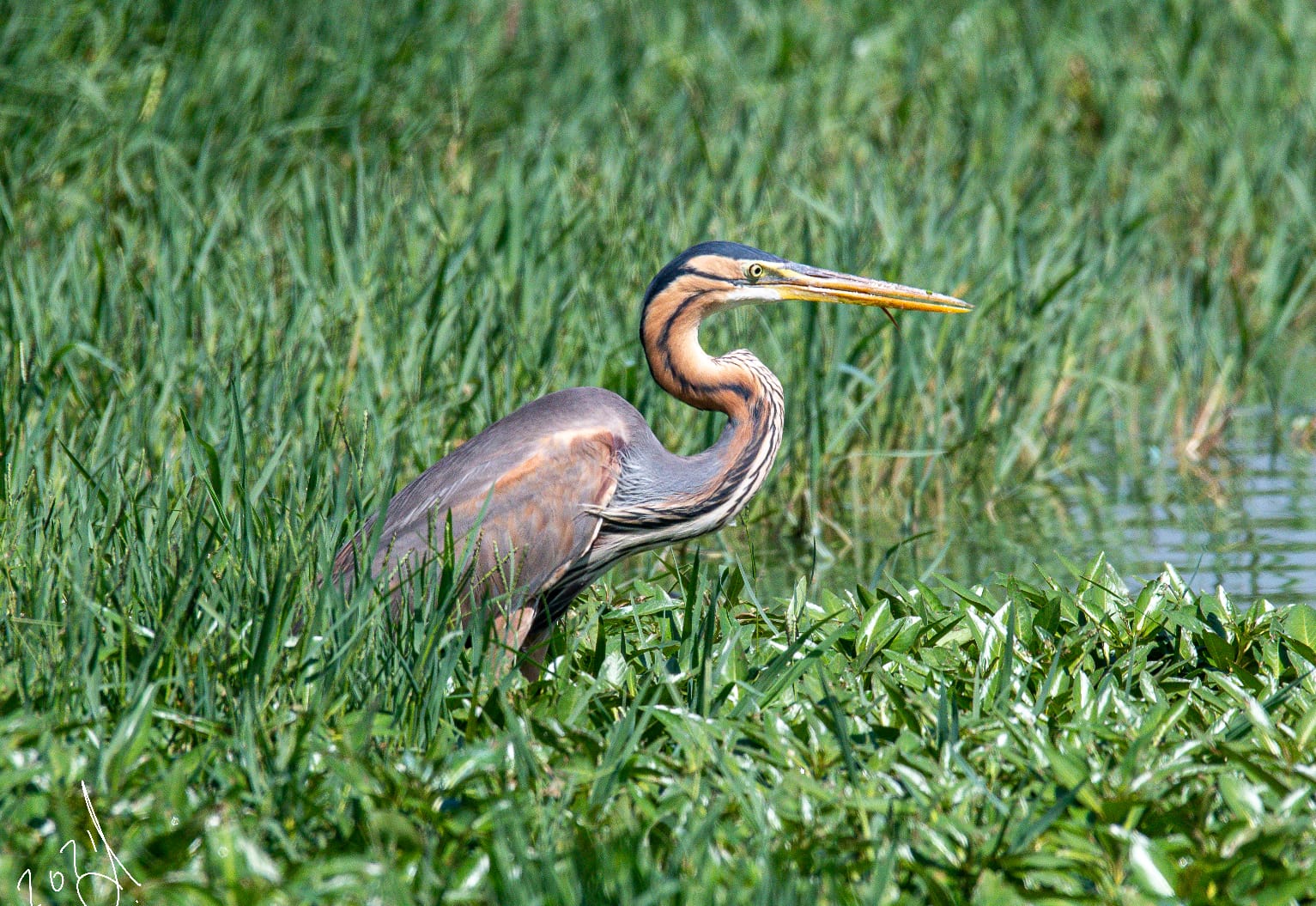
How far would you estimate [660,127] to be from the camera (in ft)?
23.4

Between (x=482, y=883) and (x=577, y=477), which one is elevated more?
(x=577, y=477)

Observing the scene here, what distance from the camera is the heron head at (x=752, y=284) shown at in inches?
158

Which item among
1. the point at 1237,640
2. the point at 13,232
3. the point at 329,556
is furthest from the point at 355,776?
the point at 13,232

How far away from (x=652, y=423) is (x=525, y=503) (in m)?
1.31

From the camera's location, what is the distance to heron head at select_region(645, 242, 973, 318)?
401 centimetres

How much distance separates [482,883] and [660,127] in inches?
200

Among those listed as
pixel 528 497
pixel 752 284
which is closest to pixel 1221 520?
pixel 752 284

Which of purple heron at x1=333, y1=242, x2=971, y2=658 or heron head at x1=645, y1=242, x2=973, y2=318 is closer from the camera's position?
purple heron at x1=333, y1=242, x2=971, y2=658

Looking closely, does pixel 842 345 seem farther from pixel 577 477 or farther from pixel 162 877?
pixel 162 877

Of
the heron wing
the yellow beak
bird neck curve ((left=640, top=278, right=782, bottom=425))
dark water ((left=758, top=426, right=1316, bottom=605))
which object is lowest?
dark water ((left=758, top=426, right=1316, bottom=605))

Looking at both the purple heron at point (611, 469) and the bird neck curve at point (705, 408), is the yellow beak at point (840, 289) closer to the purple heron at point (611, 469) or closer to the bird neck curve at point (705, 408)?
the purple heron at point (611, 469)
